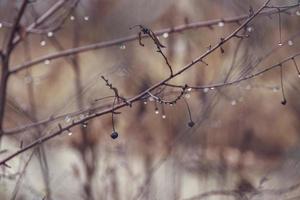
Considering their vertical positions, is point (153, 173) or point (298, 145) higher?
point (298, 145)

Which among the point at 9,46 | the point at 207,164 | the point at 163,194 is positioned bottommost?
the point at 9,46

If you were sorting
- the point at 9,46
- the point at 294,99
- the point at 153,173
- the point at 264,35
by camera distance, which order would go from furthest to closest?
the point at 294,99, the point at 264,35, the point at 153,173, the point at 9,46

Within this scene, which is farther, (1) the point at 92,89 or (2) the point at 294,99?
(2) the point at 294,99

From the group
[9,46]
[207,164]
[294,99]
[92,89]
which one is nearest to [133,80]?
[92,89]

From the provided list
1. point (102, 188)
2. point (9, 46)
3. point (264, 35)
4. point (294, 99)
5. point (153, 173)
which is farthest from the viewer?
point (294, 99)

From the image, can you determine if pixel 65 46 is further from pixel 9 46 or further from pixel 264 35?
pixel 9 46

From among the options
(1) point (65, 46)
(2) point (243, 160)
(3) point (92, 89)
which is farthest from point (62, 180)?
(2) point (243, 160)
